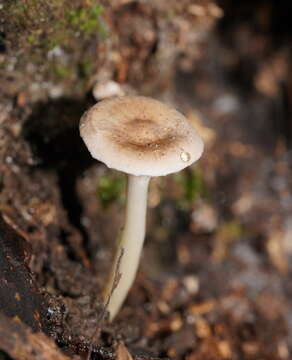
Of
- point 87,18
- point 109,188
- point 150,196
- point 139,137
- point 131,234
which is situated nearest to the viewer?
point 139,137

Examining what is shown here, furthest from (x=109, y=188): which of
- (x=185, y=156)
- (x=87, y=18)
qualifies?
(x=185, y=156)

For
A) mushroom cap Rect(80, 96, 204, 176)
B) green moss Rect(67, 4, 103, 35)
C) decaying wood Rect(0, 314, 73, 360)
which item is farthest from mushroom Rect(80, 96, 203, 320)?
green moss Rect(67, 4, 103, 35)

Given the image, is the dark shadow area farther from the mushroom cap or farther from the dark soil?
the mushroom cap

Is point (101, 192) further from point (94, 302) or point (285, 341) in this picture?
point (285, 341)

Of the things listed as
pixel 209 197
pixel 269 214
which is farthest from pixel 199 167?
pixel 269 214

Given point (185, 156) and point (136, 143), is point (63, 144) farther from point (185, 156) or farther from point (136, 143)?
point (185, 156)
